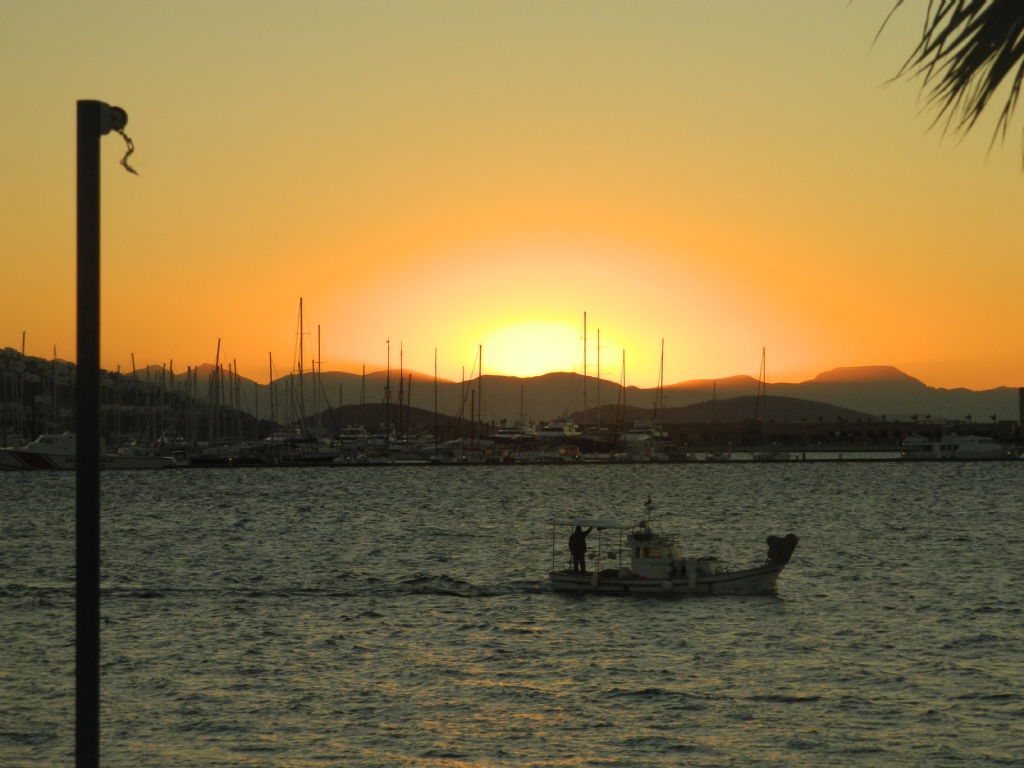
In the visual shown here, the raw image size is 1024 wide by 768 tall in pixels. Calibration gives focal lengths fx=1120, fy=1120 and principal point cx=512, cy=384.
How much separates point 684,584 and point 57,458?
12187cm

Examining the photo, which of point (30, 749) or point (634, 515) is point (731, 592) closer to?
point (30, 749)

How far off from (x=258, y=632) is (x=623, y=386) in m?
139

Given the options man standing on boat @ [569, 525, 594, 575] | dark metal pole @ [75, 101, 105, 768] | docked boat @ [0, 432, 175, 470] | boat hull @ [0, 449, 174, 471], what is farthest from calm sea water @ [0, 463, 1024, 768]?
boat hull @ [0, 449, 174, 471]

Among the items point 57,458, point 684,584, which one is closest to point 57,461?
point 57,458

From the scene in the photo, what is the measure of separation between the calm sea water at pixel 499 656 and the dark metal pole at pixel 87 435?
1357cm

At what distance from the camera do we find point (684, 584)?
38.5 meters

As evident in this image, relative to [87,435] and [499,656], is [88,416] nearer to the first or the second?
[87,435]

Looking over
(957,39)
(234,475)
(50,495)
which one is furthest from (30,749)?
(234,475)

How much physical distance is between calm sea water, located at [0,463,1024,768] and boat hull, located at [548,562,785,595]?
1.48ft

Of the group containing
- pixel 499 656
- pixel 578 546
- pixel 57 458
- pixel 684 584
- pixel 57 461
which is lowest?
pixel 499 656

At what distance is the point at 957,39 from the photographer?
15.9 feet

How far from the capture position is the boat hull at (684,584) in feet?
126

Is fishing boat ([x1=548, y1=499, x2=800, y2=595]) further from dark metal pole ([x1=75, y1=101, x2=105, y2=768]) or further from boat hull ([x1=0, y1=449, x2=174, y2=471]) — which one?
boat hull ([x1=0, y1=449, x2=174, y2=471])

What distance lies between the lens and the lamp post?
6582 millimetres
